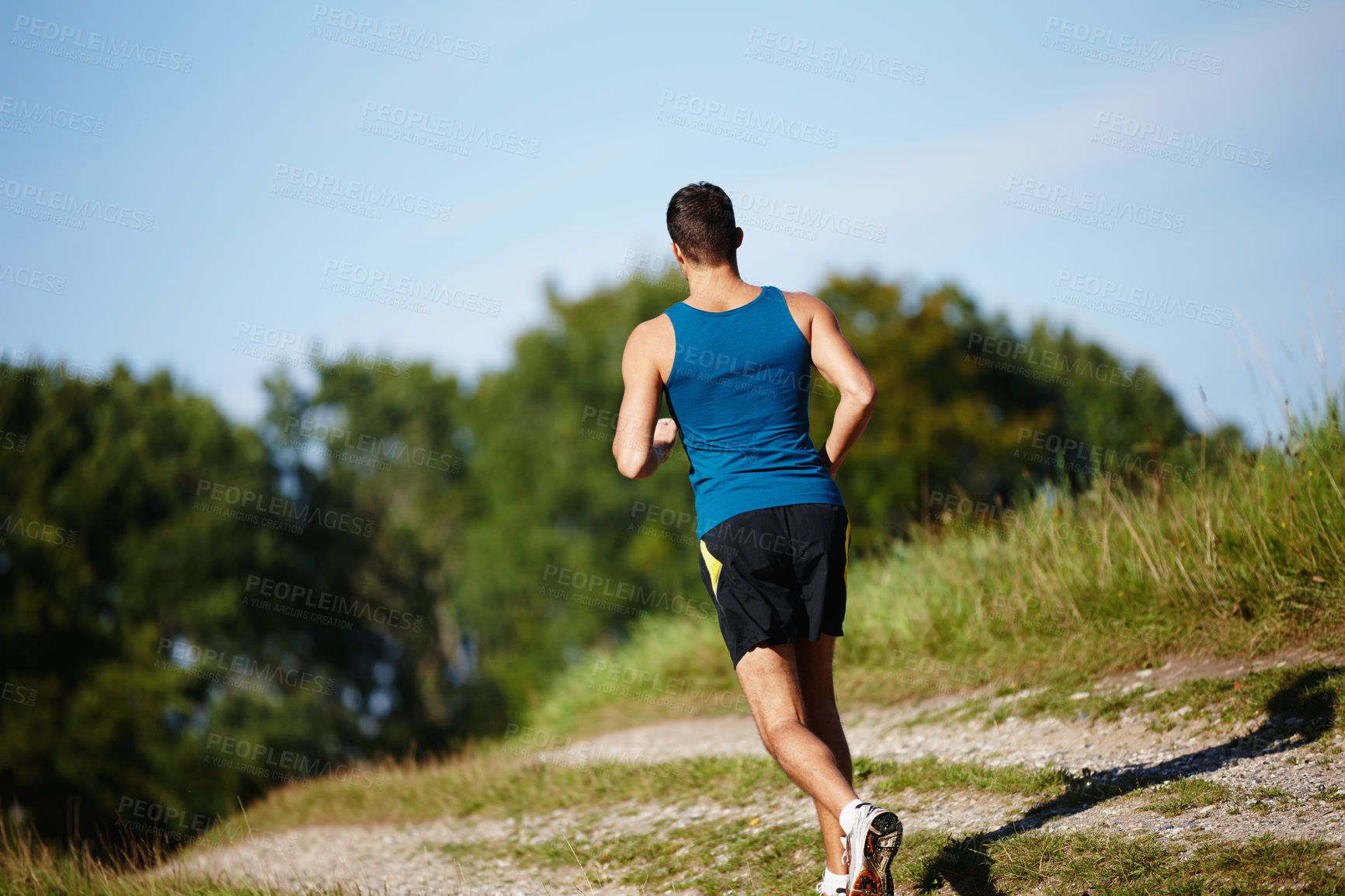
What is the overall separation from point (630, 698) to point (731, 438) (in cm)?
819

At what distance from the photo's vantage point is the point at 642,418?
128 inches

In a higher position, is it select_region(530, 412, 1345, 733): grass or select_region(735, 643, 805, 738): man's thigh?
select_region(735, 643, 805, 738): man's thigh

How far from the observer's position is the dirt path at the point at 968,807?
4.02m

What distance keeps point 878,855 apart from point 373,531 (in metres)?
32.1

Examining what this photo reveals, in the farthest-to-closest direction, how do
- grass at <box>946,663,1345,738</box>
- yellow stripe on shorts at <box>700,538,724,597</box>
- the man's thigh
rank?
grass at <box>946,663,1345,738</box>, yellow stripe on shorts at <box>700,538,724,597</box>, the man's thigh

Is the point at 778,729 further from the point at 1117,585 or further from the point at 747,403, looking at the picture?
the point at 1117,585

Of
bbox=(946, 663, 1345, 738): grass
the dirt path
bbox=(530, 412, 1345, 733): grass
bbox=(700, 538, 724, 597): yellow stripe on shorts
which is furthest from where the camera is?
bbox=(530, 412, 1345, 733): grass

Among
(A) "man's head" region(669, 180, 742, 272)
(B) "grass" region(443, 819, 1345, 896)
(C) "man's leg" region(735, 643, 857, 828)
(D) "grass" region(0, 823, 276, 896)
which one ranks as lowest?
(B) "grass" region(443, 819, 1345, 896)

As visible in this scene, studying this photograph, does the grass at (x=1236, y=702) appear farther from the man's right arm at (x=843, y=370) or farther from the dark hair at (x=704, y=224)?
the dark hair at (x=704, y=224)

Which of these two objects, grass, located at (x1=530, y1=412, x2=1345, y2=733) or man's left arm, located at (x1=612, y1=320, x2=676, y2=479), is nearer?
man's left arm, located at (x1=612, y1=320, x2=676, y2=479)

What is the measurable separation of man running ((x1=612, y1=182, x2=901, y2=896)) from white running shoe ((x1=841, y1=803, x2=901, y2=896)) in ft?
0.83

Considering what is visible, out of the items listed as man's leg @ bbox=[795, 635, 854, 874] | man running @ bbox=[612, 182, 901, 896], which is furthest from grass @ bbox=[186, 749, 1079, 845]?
man running @ bbox=[612, 182, 901, 896]

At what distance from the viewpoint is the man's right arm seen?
129 inches

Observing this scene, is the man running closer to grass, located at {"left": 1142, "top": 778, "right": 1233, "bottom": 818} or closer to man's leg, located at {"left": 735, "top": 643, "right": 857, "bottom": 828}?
man's leg, located at {"left": 735, "top": 643, "right": 857, "bottom": 828}
